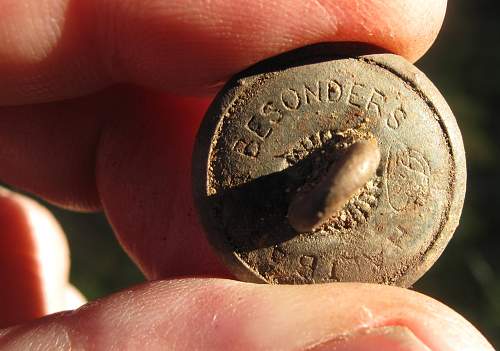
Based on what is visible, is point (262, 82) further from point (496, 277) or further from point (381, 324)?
point (496, 277)

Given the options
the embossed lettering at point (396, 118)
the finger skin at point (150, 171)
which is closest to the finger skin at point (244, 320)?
the embossed lettering at point (396, 118)

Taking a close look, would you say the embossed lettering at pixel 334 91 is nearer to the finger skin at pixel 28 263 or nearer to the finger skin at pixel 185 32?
the finger skin at pixel 185 32

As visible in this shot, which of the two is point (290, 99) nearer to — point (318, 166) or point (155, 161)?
point (318, 166)

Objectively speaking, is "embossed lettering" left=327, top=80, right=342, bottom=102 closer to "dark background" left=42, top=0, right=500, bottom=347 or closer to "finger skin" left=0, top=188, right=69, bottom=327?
"finger skin" left=0, top=188, right=69, bottom=327

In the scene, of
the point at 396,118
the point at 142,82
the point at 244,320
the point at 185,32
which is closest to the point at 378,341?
the point at 244,320

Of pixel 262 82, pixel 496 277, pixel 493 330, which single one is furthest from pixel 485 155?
pixel 262 82

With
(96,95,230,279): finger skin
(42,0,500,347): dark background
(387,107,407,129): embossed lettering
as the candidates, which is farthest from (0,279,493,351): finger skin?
(42,0,500,347): dark background

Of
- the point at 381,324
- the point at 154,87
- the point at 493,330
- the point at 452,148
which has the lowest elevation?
the point at 493,330
